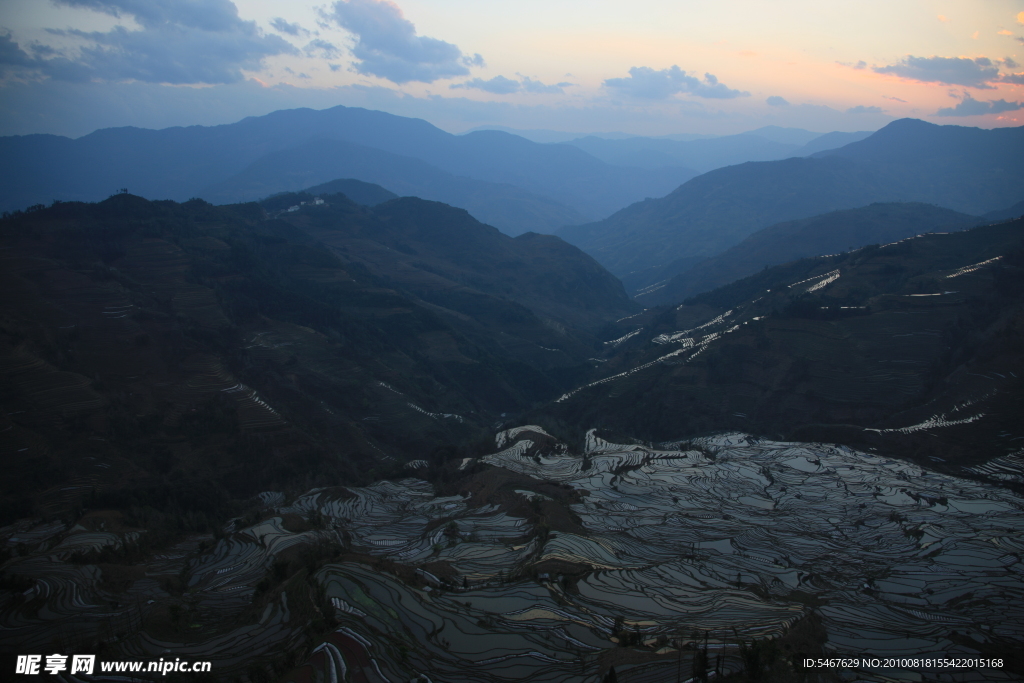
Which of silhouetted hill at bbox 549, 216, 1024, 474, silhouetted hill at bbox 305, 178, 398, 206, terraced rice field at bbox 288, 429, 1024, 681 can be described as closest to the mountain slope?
silhouetted hill at bbox 549, 216, 1024, 474

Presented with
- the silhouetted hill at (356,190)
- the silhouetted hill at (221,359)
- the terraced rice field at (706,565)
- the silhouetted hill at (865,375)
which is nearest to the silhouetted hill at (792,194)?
the silhouetted hill at (356,190)

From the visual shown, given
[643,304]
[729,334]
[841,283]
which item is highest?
[841,283]

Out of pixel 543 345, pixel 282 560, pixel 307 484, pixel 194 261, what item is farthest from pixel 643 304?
pixel 282 560

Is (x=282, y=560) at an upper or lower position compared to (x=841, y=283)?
lower

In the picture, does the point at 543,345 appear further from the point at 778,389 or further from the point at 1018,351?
the point at 1018,351

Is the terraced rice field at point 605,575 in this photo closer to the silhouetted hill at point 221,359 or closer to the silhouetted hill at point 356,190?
the silhouetted hill at point 221,359

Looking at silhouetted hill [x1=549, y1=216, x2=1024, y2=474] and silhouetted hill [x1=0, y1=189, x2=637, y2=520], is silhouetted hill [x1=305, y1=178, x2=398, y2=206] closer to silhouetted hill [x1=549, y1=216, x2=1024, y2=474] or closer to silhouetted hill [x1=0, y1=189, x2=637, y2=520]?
silhouetted hill [x1=0, y1=189, x2=637, y2=520]

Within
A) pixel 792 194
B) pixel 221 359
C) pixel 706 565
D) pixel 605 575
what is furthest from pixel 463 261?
pixel 792 194

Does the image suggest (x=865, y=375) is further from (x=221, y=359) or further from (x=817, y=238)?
(x=817, y=238)
